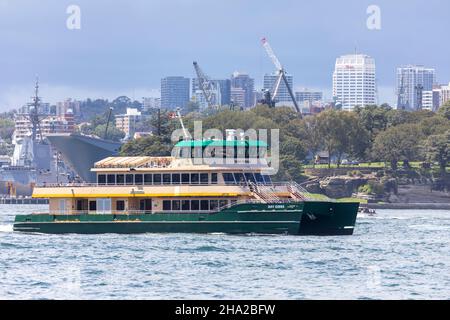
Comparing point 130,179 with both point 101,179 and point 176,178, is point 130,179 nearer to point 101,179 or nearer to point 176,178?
point 101,179

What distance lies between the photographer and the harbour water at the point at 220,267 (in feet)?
160

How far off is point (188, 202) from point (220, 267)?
68.6ft

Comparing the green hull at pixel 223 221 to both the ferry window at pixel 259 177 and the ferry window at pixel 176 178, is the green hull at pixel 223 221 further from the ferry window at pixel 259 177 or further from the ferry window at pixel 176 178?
the ferry window at pixel 259 177

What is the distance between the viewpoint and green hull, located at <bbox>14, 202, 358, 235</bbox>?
76.2 metres

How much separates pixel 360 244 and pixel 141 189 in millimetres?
13172

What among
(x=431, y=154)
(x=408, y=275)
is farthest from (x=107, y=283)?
(x=431, y=154)

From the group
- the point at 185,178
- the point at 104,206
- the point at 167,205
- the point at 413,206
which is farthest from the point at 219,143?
the point at 413,206

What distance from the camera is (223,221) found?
77.0 meters

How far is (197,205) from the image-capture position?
78.6 m

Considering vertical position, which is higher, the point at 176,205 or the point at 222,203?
the point at 222,203

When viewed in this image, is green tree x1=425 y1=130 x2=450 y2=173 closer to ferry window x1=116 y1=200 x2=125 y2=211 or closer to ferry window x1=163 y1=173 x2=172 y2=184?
ferry window x1=116 y1=200 x2=125 y2=211
